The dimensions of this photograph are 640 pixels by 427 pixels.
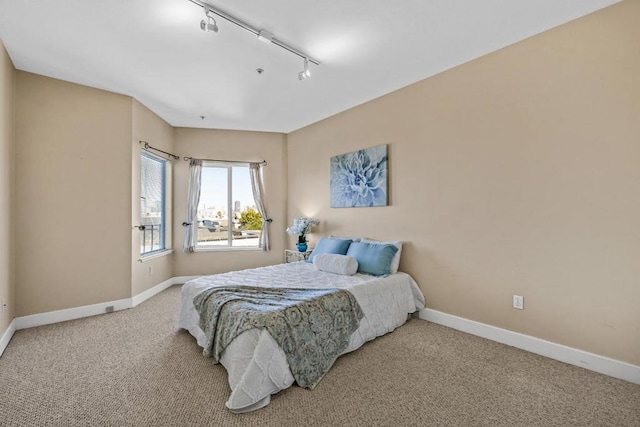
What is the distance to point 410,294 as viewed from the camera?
127 inches

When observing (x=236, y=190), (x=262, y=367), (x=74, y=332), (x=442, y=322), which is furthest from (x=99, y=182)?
(x=442, y=322)

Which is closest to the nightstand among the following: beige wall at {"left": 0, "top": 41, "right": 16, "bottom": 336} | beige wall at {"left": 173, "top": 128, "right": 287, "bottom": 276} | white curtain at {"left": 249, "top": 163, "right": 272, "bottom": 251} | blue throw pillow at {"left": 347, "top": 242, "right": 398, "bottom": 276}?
beige wall at {"left": 173, "top": 128, "right": 287, "bottom": 276}

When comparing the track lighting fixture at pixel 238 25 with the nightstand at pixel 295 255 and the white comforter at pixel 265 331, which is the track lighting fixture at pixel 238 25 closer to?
the white comforter at pixel 265 331

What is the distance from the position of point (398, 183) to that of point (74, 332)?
12.6 ft

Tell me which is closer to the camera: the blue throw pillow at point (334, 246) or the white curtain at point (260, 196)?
the blue throw pillow at point (334, 246)

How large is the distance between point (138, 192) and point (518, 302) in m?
4.53

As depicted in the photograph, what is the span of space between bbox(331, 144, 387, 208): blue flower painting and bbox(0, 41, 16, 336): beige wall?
138 inches

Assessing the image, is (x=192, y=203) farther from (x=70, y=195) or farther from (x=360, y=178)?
(x=360, y=178)

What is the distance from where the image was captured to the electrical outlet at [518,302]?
2.60 meters

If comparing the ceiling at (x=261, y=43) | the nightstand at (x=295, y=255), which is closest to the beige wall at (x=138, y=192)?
the ceiling at (x=261, y=43)

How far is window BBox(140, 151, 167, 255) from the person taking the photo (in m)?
4.19

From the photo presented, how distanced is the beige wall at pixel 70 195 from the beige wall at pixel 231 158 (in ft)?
3.98

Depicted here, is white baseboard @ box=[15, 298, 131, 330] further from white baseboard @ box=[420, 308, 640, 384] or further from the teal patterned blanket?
white baseboard @ box=[420, 308, 640, 384]

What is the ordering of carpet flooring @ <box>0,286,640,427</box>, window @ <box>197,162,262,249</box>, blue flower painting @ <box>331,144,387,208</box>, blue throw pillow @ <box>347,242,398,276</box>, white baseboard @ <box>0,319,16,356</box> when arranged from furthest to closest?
window @ <box>197,162,262,249</box> → blue flower painting @ <box>331,144,387,208</box> → blue throw pillow @ <box>347,242,398,276</box> → white baseboard @ <box>0,319,16,356</box> → carpet flooring @ <box>0,286,640,427</box>
